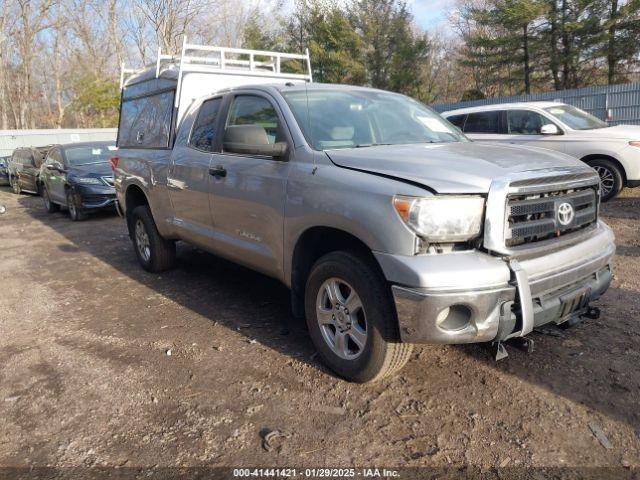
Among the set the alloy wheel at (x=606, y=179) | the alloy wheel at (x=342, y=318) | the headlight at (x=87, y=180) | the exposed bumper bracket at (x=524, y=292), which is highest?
the headlight at (x=87, y=180)

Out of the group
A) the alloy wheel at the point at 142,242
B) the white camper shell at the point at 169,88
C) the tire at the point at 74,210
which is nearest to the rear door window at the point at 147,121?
Answer: the white camper shell at the point at 169,88

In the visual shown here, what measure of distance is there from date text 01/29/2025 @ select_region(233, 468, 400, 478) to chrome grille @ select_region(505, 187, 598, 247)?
1.34 m

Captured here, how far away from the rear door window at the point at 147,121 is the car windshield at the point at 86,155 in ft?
17.5

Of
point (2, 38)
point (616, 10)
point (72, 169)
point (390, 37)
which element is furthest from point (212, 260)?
point (2, 38)

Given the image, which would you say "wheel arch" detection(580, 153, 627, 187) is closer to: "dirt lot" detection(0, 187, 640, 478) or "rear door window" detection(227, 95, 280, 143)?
"dirt lot" detection(0, 187, 640, 478)

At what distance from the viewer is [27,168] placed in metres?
16.0

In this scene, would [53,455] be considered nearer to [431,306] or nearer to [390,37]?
[431,306]

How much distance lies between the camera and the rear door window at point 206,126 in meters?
4.40

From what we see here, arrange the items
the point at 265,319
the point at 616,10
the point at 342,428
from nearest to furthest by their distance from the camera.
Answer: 1. the point at 342,428
2. the point at 265,319
3. the point at 616,10

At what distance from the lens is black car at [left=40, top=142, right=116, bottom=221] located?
10.3 metres

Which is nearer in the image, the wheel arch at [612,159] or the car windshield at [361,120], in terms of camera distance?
the car windshield at [361,120]

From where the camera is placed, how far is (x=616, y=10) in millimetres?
21406

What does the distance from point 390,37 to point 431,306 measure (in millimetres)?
30581

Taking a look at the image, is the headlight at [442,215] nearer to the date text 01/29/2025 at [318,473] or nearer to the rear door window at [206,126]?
the date text 01/29/2025 at [318,473]
